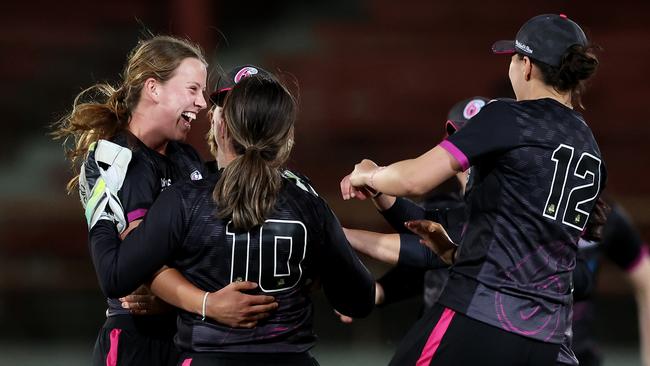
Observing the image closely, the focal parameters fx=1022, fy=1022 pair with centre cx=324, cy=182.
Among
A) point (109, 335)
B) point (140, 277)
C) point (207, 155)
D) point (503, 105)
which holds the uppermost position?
point (503, 105)

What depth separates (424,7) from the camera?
8.42 meters

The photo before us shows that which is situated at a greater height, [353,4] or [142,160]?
[142,160]

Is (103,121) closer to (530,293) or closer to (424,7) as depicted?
(530,293)

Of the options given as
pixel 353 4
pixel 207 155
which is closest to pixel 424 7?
pixel 353 4

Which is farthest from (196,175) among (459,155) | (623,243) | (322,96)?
(322,96)

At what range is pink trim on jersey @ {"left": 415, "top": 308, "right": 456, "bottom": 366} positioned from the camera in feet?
7.93

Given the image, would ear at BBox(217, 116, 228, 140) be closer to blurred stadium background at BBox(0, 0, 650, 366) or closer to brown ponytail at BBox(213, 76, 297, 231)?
brown ponytail at BBox(213, 76, 297, 231)

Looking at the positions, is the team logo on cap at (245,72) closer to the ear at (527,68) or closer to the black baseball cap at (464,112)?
the ear at (527,68)

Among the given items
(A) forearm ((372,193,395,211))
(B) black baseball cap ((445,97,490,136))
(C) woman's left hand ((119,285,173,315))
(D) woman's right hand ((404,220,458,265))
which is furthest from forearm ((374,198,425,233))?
Result: (C) woman's left hand ((119,285,173,315))

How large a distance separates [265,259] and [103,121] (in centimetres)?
73

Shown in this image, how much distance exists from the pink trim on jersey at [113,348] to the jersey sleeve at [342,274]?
59cm

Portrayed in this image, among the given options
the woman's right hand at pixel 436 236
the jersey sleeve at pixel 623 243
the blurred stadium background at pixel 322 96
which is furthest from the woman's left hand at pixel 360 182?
the blurred stadium background at pixel 322 96

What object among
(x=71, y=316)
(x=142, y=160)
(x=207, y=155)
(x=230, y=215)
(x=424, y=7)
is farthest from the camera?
(x=424, y=7)

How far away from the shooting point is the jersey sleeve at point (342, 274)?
91.2 inches
